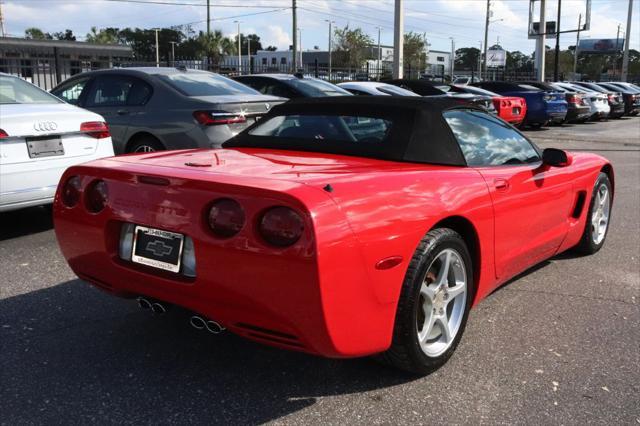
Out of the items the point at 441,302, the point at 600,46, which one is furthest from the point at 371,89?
the point at 600,46

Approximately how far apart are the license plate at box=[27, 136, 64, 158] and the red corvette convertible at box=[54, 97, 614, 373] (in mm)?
2252

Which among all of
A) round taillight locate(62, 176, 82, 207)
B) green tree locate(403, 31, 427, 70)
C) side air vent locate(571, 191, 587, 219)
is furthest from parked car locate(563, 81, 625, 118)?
green tree locate(403, 31, 427, 70)

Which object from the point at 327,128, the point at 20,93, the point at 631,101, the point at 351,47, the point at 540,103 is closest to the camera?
the point at 327,128

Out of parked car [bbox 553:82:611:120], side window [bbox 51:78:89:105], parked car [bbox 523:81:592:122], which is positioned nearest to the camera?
side window [bbox 51:78:89:105]

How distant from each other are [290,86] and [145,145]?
12.7 feet

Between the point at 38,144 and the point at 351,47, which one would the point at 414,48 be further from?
the point at 38,144

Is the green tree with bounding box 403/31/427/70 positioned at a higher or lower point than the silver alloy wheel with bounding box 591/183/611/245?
higher

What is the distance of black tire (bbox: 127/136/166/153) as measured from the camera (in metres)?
7.12

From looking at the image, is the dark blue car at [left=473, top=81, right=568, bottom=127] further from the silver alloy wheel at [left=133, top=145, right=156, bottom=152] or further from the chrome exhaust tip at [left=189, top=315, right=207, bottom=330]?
the chrome exhaust tip at [left=189, top=315, right=207, bottom=330]

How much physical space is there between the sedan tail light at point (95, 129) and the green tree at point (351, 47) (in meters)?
64.5

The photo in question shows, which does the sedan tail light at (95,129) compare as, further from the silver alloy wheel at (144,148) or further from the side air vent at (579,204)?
the side air vent at (579,204)

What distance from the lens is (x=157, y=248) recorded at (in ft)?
8.98

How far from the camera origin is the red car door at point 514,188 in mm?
3428

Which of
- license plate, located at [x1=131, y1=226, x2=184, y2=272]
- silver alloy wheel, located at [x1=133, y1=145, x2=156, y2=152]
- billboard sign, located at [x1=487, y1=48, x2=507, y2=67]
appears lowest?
license plate, located at [x1=131, y1=226, x2=184, y2=272]
